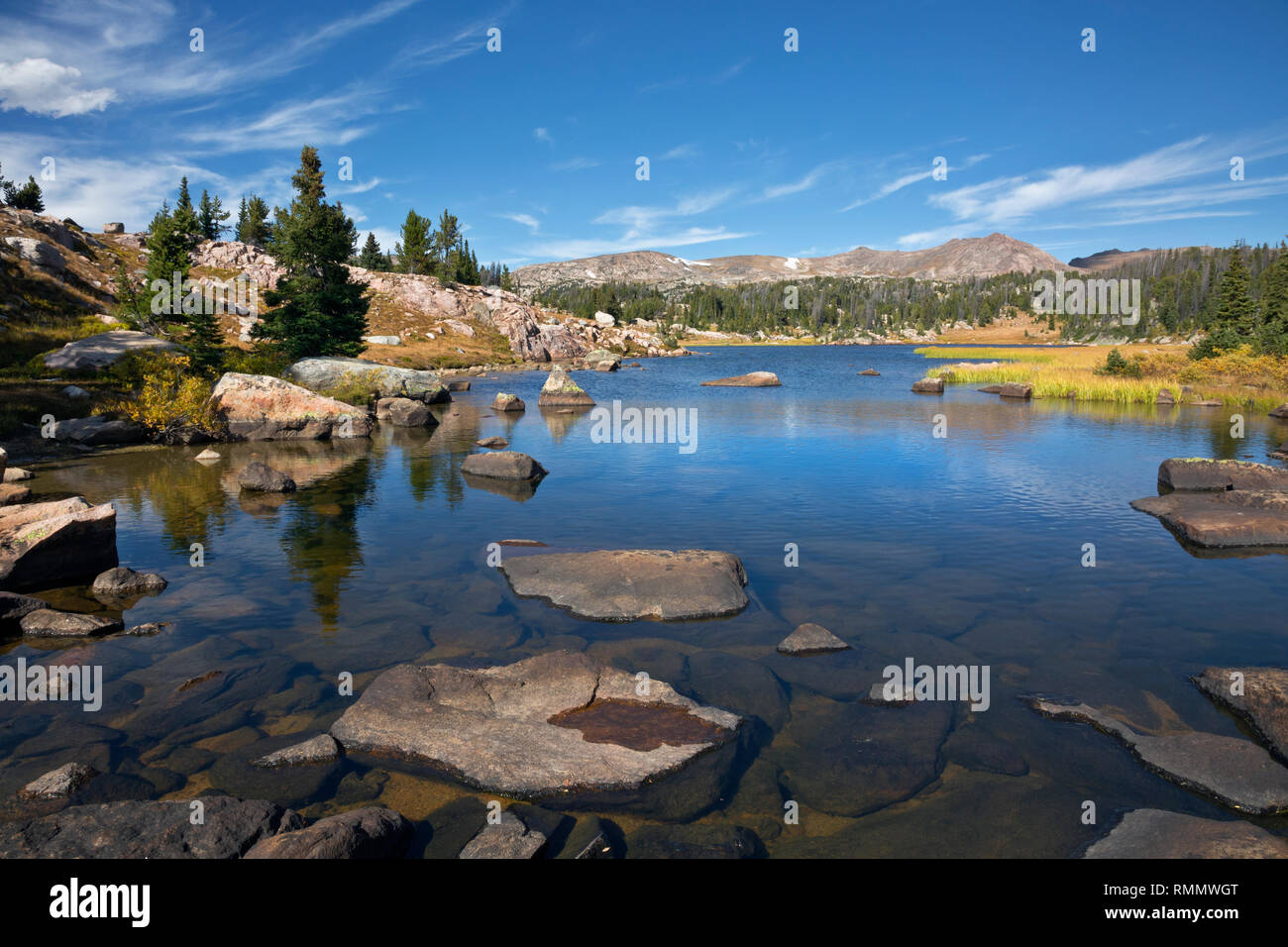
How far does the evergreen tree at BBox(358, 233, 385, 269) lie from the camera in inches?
5364

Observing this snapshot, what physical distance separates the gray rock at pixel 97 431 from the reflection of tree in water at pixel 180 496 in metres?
2.84

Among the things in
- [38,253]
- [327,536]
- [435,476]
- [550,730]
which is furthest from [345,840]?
[38,253]

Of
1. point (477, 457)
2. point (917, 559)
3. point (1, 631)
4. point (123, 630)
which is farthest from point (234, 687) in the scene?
point (477, 457)

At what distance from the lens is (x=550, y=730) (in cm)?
941

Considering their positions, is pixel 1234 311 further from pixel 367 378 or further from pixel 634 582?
pixel 634 582

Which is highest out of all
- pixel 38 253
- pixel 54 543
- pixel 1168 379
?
pixel 38 253

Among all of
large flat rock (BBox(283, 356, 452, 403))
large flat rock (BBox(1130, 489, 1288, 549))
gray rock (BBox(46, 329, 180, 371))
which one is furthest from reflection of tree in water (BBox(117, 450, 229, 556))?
large flat rock (BBox(1130, 489, 1288, 549))

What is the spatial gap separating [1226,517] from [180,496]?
104 feet

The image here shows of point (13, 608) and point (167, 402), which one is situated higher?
point (167, 402)

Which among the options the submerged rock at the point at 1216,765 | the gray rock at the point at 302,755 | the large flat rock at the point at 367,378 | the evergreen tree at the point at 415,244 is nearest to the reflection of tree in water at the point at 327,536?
the gray rock at the point at 302,755

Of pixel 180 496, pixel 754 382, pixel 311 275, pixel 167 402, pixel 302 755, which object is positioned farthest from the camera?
pixel 754 382

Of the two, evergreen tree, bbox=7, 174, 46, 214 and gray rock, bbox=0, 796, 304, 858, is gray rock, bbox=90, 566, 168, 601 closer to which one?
gray rock, bbox=0, 796, 304, 858
